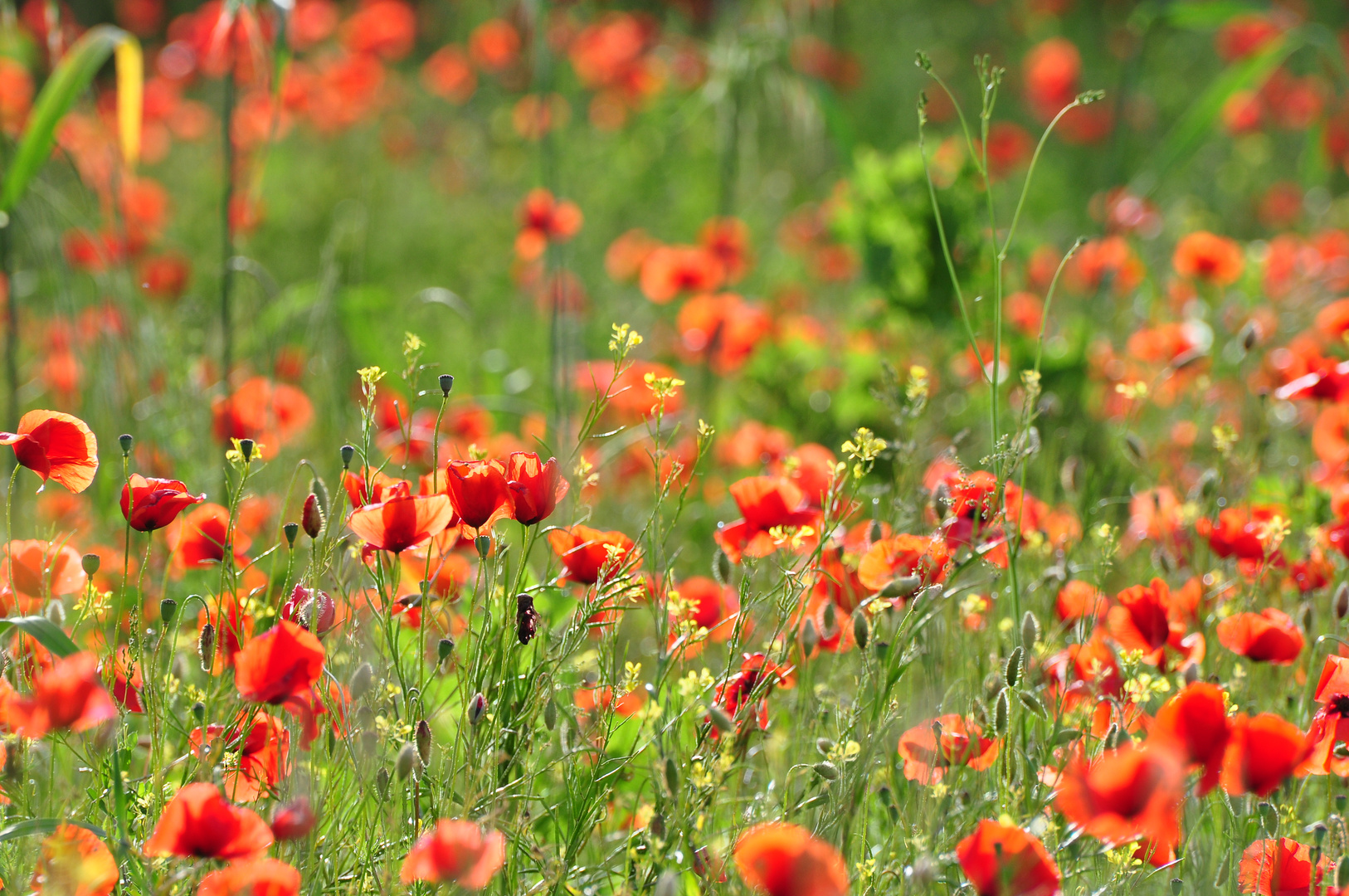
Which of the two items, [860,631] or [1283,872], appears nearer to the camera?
[1283,872]

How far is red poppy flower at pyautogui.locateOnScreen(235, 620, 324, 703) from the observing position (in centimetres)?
98

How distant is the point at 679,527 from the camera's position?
2648mm

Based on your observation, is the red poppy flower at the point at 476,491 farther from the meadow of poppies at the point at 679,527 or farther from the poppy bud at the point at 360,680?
the poppy bud at the point at 360,680

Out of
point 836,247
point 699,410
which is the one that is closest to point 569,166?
point 836,247

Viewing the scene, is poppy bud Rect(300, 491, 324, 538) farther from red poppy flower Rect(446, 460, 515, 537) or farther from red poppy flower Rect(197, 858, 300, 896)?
red poppy flower Rect(197, 858, 300, 896)

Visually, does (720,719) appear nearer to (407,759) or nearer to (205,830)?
(407,759)

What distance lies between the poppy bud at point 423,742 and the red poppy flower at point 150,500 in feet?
1.02

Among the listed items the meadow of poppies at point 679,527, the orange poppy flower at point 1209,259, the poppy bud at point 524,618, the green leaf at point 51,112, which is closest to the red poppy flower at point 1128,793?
the meadow of poppies at point 679,527

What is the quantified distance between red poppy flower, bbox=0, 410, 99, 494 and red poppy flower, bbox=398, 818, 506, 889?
22.8 inches

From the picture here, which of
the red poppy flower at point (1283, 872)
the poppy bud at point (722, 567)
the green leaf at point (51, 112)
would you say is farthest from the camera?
the green leaf at point (51, 112)

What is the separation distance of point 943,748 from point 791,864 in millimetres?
500

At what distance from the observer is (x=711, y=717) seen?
3.76 feet

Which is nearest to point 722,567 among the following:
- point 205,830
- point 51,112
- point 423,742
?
point 423,742

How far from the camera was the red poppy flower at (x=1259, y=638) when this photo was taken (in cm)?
131
